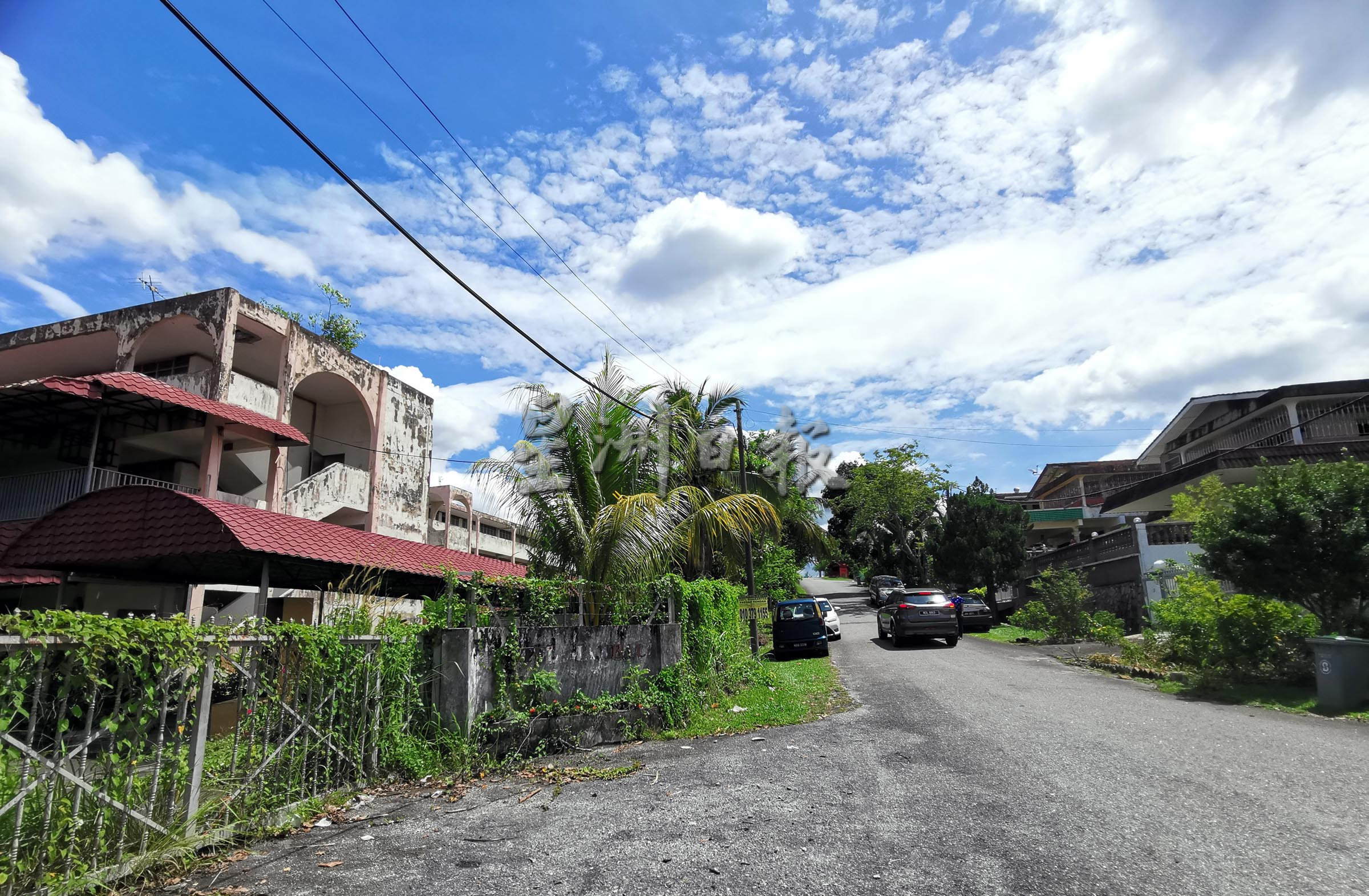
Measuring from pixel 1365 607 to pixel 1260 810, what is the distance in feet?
28.5

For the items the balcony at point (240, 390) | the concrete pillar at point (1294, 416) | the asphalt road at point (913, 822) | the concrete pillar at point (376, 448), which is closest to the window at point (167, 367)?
the balcony at point (240, 390)

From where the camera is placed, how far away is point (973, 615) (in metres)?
26.0

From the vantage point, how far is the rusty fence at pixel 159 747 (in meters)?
4.17

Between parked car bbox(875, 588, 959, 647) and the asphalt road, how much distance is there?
433 inches

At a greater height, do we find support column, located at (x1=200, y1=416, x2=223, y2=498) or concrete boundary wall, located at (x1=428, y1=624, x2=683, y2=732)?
support column, located at (x1=200, y1=416, x2=223, y2=498)

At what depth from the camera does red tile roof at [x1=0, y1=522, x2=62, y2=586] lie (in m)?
13.0

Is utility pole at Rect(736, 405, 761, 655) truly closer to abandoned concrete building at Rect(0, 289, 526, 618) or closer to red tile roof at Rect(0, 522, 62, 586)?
abandoned concrete building at Rect(0, 289, 526, 618)

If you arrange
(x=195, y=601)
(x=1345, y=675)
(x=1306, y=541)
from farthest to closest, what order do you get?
(x=195, y=601), (x=1306, y=541), (x=1345, y=675)

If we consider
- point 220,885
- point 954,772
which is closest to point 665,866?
point 220,885

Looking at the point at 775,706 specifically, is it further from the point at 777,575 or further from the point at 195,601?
the point at 777,575

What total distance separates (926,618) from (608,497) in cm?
1153

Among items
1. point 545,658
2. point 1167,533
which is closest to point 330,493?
point 545,658

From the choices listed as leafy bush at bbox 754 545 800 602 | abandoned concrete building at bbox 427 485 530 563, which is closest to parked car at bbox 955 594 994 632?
leafy bush at bbox 754 545 800 602

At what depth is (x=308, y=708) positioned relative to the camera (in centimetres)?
641
